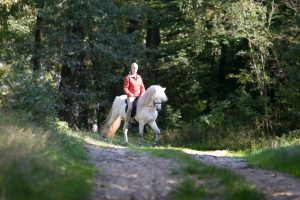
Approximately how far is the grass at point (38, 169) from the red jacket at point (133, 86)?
8107mm

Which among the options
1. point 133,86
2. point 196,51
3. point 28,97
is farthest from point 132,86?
point 196,51

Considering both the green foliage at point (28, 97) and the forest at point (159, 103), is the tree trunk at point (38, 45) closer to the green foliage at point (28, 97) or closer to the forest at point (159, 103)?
the forest at point (159, 103)

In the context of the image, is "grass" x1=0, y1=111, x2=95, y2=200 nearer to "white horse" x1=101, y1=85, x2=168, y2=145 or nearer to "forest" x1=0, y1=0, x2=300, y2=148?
"white horse" x1=101, y1=85, x2=168, y2=145

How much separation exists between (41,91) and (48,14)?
11201 millimetres

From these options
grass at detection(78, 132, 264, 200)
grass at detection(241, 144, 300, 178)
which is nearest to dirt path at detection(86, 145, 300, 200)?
Answer: grass at detection(78, 132, 264, 200)

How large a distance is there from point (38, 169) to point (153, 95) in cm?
1069

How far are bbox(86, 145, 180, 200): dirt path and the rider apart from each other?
6.71 meters

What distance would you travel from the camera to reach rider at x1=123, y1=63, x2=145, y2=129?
18438 mm

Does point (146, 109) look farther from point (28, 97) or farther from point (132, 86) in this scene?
point (28, 97)

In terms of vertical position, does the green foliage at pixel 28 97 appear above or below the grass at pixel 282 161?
above

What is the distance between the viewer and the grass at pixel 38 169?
22.1ft

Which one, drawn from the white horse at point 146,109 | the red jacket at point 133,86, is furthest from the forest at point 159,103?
the red jacket at point 133,86

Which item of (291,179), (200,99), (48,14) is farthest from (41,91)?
(200,99)

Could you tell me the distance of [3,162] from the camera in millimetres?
7055
